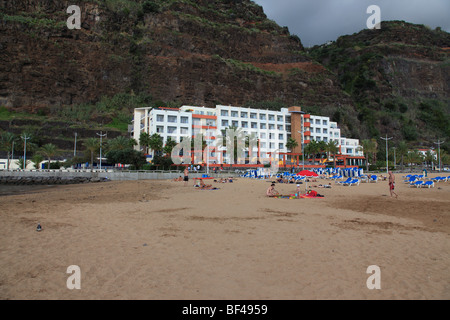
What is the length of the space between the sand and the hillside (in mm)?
102055

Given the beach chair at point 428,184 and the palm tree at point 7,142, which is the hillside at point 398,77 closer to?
the beach chair at point 428,184

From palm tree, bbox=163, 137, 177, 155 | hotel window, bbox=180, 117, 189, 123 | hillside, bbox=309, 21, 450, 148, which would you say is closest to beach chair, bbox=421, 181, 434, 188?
palm tree, bbox=163, 137, 177, 155

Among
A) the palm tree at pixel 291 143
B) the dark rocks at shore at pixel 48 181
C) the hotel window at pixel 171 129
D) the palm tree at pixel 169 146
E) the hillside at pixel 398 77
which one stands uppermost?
the hillside at pixel 398 77

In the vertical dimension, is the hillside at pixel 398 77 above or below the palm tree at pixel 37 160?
above

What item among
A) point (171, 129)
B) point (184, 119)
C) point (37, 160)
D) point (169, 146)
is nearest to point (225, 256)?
point (169, 146)

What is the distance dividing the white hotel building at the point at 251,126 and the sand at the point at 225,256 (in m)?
55.1

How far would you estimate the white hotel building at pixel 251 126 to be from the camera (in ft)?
213

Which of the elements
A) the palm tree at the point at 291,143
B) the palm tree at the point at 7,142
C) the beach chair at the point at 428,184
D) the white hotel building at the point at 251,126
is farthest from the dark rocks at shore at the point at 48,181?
the palm tree at the point at 291,143

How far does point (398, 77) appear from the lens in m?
136

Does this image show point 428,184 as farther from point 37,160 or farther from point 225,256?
point 37,160

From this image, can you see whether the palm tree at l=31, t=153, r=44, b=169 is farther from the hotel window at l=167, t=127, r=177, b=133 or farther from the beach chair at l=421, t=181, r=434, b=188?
the beach chair at l=421, t=181, r=434, b=188

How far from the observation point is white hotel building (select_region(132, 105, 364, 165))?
6481 centimetres
